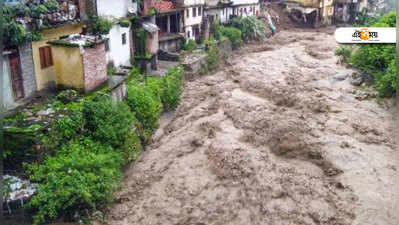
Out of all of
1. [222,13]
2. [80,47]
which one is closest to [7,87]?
[80,47]

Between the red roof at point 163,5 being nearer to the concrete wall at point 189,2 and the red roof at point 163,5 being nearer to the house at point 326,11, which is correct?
the concrete wall at point 189,2

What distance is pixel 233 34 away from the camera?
1238 inches

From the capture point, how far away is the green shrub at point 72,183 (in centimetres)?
1049

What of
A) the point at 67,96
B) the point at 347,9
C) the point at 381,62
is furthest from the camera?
the point at 347,9

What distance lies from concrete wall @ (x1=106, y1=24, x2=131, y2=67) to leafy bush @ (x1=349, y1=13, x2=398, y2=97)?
512 inches

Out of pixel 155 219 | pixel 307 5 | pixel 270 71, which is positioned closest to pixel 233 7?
pixel 270 71

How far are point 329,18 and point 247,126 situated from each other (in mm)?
34347

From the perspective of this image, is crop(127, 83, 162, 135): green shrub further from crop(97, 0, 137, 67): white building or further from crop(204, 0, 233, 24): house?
crop(204, 0, 233, 24): house

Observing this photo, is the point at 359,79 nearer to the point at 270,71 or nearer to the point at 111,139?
the point at 270,71

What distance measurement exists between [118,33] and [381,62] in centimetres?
1426

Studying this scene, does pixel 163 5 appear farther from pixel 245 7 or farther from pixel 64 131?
pixel 64 131

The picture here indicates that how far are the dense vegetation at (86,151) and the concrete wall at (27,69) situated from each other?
1509 millimetres

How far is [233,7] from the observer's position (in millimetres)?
35156

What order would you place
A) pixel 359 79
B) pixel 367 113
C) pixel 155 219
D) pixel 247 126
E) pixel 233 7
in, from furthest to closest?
pixel 233 7 → pixel 359 79 → pixel 367 113 → pixel 247 126 → pixel 155 219
